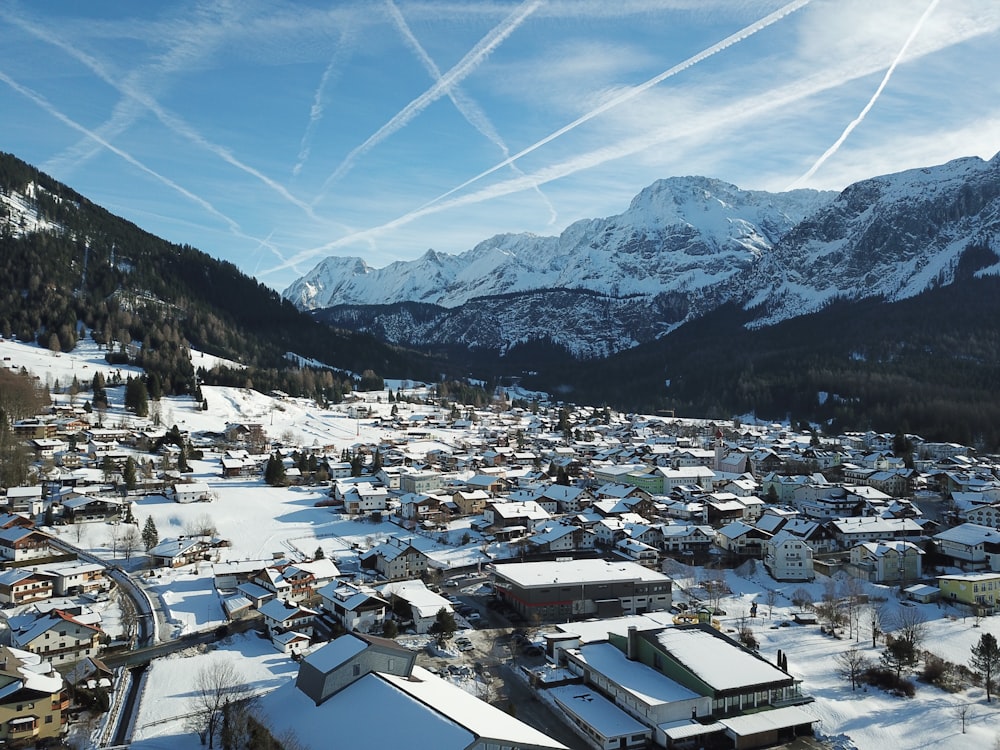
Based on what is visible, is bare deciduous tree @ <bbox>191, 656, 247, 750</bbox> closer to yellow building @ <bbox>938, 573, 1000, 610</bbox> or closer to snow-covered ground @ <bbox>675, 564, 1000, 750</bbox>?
snow-covered ground @ <bbox>675, 564, 1000, 750</bbox>

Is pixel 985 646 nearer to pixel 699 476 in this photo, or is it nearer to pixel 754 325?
pixel 699 476

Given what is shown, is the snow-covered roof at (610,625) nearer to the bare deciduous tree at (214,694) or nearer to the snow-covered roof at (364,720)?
the snow-covered roof at (364,720)

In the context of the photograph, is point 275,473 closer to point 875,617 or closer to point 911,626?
point 875,617

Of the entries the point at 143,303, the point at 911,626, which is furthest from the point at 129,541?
the point at 143,303

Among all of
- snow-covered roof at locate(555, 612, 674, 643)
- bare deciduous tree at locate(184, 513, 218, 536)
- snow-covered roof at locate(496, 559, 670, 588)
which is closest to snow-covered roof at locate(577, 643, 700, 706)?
snow-covered roof at locate(555, 612, 674, 643)

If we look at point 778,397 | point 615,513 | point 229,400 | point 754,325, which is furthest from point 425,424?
point 754,325

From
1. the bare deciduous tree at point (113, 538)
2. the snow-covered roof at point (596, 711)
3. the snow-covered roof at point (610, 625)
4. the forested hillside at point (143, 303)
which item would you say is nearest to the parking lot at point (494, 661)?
the snow-covered roof at point (596, 711)
